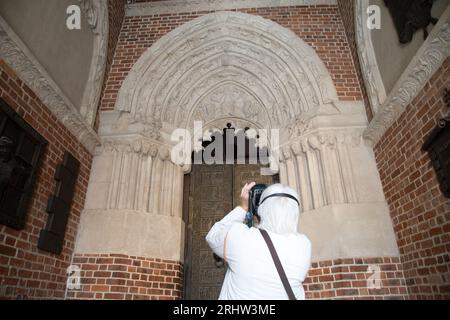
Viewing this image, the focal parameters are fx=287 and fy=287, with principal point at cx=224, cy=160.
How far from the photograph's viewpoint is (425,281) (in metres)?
2.96

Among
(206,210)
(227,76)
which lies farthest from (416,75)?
(206,210)

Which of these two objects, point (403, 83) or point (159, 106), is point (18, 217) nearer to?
point (159, 106)

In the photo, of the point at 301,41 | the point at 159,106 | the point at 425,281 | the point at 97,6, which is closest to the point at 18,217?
the point at 159,106

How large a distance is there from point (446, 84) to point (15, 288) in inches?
172

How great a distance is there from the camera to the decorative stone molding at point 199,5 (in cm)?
534

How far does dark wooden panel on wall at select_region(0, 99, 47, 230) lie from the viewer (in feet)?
8.14

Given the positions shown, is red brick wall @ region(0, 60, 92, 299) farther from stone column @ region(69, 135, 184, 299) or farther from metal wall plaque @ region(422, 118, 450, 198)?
metal wall plaque @ region(422, 118, 450, 198)

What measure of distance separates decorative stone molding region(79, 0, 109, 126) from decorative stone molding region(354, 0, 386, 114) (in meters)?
3.97

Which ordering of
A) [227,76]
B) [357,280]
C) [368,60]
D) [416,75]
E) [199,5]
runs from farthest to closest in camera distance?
[227,76] < [199,5] < [368,60] < [357,280] < [416,75]

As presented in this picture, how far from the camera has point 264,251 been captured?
4.71 feet

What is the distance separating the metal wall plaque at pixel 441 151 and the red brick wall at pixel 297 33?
1.88m

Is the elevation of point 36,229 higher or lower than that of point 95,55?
lower

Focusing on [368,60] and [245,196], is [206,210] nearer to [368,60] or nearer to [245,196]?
[245,196]

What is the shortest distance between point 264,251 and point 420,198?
2.40m
